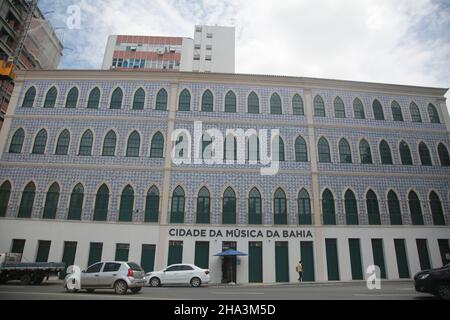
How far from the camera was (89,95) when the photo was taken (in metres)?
21.9

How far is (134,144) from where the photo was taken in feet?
67.4

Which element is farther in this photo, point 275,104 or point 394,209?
point 275,104

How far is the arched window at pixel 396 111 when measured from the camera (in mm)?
22716

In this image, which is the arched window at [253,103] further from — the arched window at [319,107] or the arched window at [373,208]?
the arched window at [373,208]

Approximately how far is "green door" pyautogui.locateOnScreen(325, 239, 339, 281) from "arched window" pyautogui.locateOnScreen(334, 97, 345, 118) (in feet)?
32.4

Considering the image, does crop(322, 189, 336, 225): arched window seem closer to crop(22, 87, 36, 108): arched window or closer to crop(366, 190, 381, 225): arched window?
crop(366, 190, 381, 225): arched window

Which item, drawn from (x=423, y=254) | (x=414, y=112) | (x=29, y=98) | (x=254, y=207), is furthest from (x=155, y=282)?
(x=414, y=112)

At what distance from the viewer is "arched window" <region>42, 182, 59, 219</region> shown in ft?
62.7

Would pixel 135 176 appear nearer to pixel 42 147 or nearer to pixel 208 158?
pixel 208 158

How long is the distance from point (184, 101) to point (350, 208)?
589 inches

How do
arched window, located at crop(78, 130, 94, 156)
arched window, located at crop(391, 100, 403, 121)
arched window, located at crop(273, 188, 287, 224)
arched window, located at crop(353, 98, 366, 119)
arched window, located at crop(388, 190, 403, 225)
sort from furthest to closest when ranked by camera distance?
arched window, located at crop(391, 100, 403, 121) → arched window, located at crop(353, 98, 366, 119) → arched window, located at crop(78, 130, 94, 156) → arched window, located at crop(388, 190, 403, 225) → arched window, located at crop(273, 188, 287, 224)

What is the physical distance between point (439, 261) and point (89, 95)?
94.3 feet

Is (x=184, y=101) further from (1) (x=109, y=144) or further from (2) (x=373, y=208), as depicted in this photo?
(2) (x=373, y=208)

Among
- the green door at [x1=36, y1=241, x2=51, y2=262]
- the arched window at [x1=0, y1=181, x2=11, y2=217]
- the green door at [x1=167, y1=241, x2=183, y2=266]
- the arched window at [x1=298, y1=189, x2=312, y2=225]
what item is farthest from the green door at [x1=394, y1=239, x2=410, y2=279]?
the arched window at [x1=0, y1=181, x2=11, y2=217]
